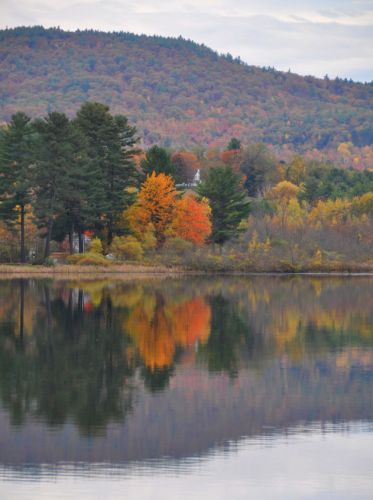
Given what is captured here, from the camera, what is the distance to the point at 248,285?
63.8 m

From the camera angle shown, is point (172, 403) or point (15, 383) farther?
point (15, 383)

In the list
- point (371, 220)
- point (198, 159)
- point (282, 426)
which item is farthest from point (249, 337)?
point (198, 159)

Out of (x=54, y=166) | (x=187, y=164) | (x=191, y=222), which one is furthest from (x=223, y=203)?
(x=187, y=164)

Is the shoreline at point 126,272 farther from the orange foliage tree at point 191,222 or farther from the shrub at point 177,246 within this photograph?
the orange foliage tree at point 191,222

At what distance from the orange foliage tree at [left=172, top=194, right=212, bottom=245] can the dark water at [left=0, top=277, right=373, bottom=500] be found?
145ft

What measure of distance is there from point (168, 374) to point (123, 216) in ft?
197

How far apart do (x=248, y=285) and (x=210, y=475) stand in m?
48.3

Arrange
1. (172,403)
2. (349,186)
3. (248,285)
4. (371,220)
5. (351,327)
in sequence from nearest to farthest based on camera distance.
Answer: (172,403), (351,327), (248,285), (371,220), (349,186)

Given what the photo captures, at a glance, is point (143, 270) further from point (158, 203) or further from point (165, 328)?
point (165, 328)

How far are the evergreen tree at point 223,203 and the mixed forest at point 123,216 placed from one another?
9 cm

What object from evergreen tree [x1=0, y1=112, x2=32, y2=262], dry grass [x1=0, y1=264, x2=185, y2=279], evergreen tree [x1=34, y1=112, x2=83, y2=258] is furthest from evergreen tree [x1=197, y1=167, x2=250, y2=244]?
evergreen tree [x1=0, y1=112, x2=32, y2=262]

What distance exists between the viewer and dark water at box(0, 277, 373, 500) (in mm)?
15398

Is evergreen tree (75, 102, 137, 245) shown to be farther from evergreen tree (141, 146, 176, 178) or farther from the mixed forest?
evergreen tree (141, 146, 176, 178)

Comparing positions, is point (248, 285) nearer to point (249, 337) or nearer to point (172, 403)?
point (249, 337)
